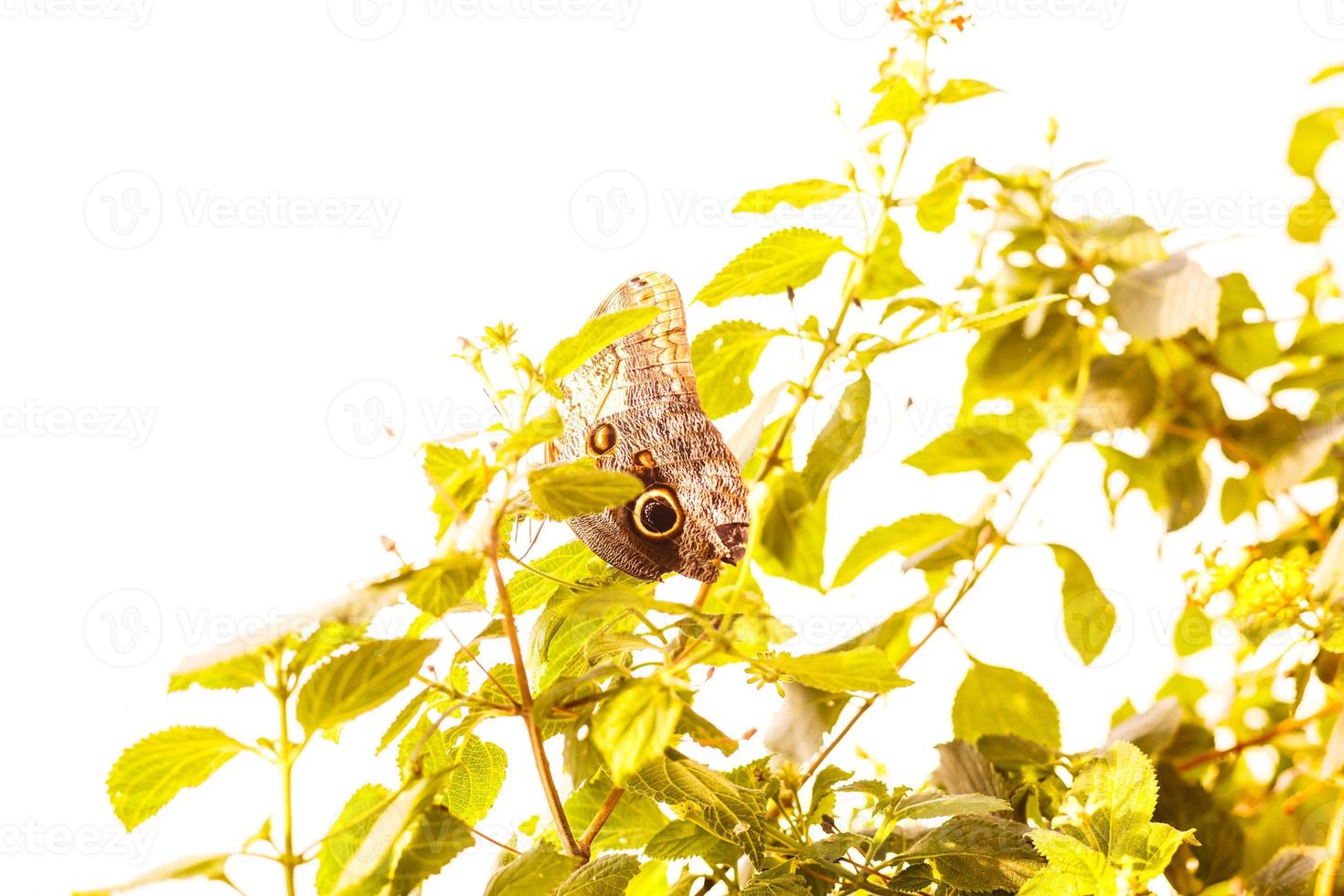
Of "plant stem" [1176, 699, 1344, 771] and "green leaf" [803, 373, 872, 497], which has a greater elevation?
"green leaf" [803, 373, 872, 497]

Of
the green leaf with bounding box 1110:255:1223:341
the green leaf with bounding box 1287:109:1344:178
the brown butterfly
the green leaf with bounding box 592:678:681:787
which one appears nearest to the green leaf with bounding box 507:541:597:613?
the brown butterfly

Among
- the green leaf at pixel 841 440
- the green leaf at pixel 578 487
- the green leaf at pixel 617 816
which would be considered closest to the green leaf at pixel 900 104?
the green leaf at pixel 841 440

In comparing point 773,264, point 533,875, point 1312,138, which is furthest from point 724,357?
point 1312,138

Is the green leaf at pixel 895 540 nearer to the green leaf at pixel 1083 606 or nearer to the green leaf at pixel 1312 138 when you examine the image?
the green leaf at pixel 1083 606

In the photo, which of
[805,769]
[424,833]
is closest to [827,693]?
[805,769]

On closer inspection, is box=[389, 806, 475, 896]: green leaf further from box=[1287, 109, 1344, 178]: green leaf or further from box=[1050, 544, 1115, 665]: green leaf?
box=[1287, 109, 1344, 178]: green leaf
